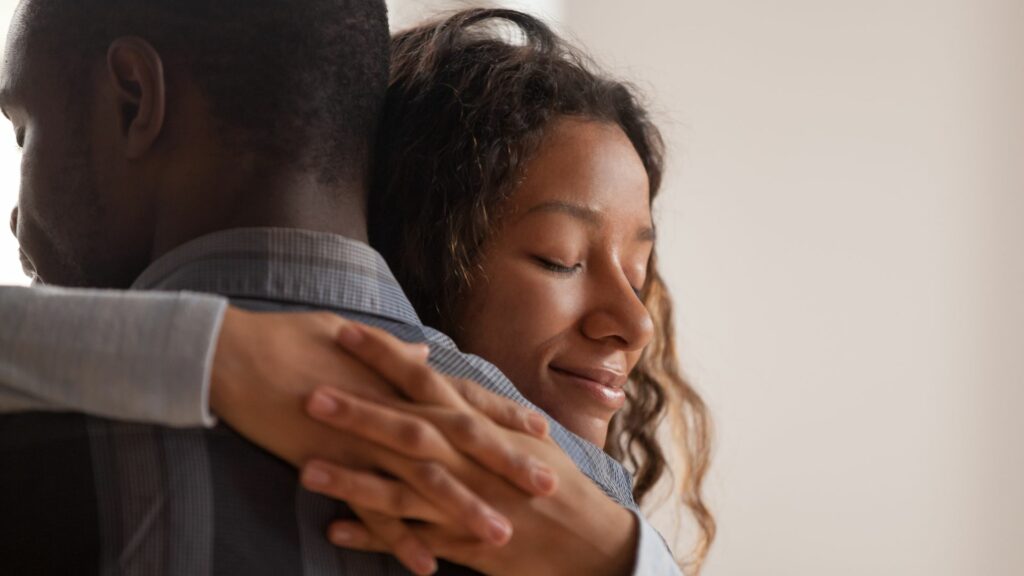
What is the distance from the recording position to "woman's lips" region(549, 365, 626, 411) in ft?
4.35

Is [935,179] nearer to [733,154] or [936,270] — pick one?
[936,270]

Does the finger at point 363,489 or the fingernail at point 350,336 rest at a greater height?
the fingernail at point 350,336

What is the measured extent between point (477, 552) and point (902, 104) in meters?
1.79

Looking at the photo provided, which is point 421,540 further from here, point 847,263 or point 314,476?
point 847,263

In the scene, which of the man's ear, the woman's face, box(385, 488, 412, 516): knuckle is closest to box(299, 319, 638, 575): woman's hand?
box(385, 488, 412, 516): knuckle

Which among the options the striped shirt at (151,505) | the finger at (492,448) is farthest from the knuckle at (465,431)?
the striped shirt at (151,505)

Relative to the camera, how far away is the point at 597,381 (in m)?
1.35

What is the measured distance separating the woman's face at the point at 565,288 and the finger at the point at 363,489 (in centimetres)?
49

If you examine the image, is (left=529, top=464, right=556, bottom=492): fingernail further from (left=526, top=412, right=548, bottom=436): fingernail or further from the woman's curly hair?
the woman's curly hair

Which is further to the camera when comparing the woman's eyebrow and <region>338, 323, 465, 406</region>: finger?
the woman's eyebrow

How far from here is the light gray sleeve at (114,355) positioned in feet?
2.47

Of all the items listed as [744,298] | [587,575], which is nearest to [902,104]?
[744,298]

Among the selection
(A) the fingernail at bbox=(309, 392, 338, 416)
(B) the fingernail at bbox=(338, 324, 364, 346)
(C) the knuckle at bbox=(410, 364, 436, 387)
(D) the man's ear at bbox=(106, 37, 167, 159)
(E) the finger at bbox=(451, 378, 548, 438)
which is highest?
(D) the man's ear at bbox=(106, 37, 167, 159)

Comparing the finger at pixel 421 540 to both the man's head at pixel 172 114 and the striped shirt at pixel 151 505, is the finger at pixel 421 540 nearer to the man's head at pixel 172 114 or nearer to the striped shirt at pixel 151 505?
the striped shirt at pixel 151 505
